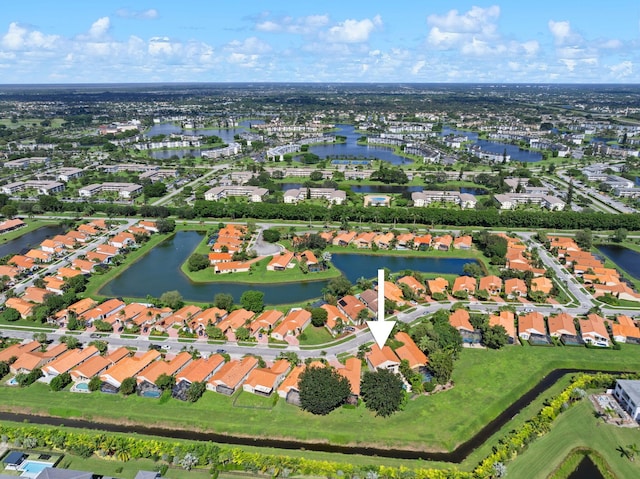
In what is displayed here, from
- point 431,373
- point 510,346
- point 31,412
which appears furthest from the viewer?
point 510,346

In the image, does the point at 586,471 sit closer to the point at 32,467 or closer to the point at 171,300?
the point at 32,467

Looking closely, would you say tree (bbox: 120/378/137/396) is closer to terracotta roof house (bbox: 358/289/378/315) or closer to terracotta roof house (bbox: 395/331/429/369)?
terracotta roof house (bbox: 395/331/429/369)

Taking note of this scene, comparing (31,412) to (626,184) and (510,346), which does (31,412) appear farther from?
(626,184)

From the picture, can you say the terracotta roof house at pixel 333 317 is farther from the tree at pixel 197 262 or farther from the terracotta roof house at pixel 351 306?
the tree at pixel 197 262

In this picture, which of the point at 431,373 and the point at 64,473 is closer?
the point at 64,473

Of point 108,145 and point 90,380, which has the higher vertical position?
point 108,145

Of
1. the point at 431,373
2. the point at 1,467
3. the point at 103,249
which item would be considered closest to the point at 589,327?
the point at 431,373
